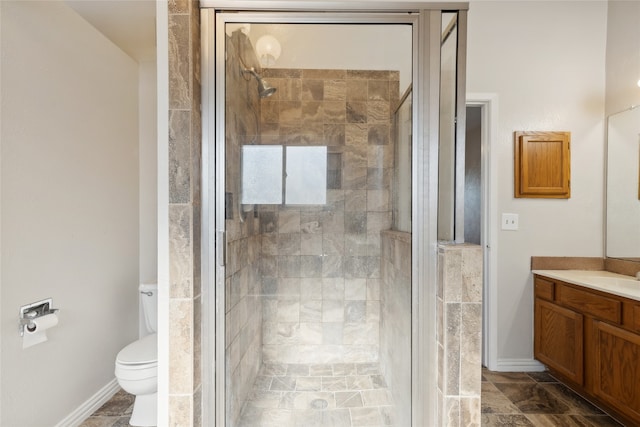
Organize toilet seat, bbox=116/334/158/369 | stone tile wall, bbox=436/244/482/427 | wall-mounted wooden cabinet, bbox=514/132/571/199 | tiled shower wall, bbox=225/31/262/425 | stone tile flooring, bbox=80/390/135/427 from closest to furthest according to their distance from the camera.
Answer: stone tile wall, bbox=436/244/482/427 < tiled shower wall, bbox=225/31/262/425 < toilet seat, bbox=116/334/158/369 < stone tile flooring, bbox=80/390/135/427 < wall-mounted wooden cabinet, bbox=514/132/571/199

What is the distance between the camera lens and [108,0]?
6.07 feet

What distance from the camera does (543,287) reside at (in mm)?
2238

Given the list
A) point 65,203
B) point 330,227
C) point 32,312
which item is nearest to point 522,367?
point 330,227

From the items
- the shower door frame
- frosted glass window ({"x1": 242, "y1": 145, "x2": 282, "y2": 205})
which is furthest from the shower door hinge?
frosted glass window ({"x1": 242, "y1": 145, "x2": 282, "y2": 205})

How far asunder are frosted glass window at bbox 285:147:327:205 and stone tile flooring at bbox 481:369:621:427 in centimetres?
170

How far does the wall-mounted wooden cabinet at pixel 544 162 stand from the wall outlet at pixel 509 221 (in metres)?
0.21

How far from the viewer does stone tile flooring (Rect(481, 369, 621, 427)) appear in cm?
182

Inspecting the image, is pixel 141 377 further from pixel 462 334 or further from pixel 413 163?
pixel 413 163

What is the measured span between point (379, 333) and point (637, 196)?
2.02 meters

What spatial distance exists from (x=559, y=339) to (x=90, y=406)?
310 centimetres

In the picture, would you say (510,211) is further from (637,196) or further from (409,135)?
(409,135)

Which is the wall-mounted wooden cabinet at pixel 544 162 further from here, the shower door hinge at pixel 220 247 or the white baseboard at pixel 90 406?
the white baseboard at pixel 90 406

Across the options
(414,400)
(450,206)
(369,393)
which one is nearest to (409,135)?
(450,206)

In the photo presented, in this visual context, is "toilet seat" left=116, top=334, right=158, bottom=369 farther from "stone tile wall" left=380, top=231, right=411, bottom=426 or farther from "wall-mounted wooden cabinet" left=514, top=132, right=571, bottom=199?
"wall-mounted wooden cabinet" left=514, top=132, right=571, bottom=199
